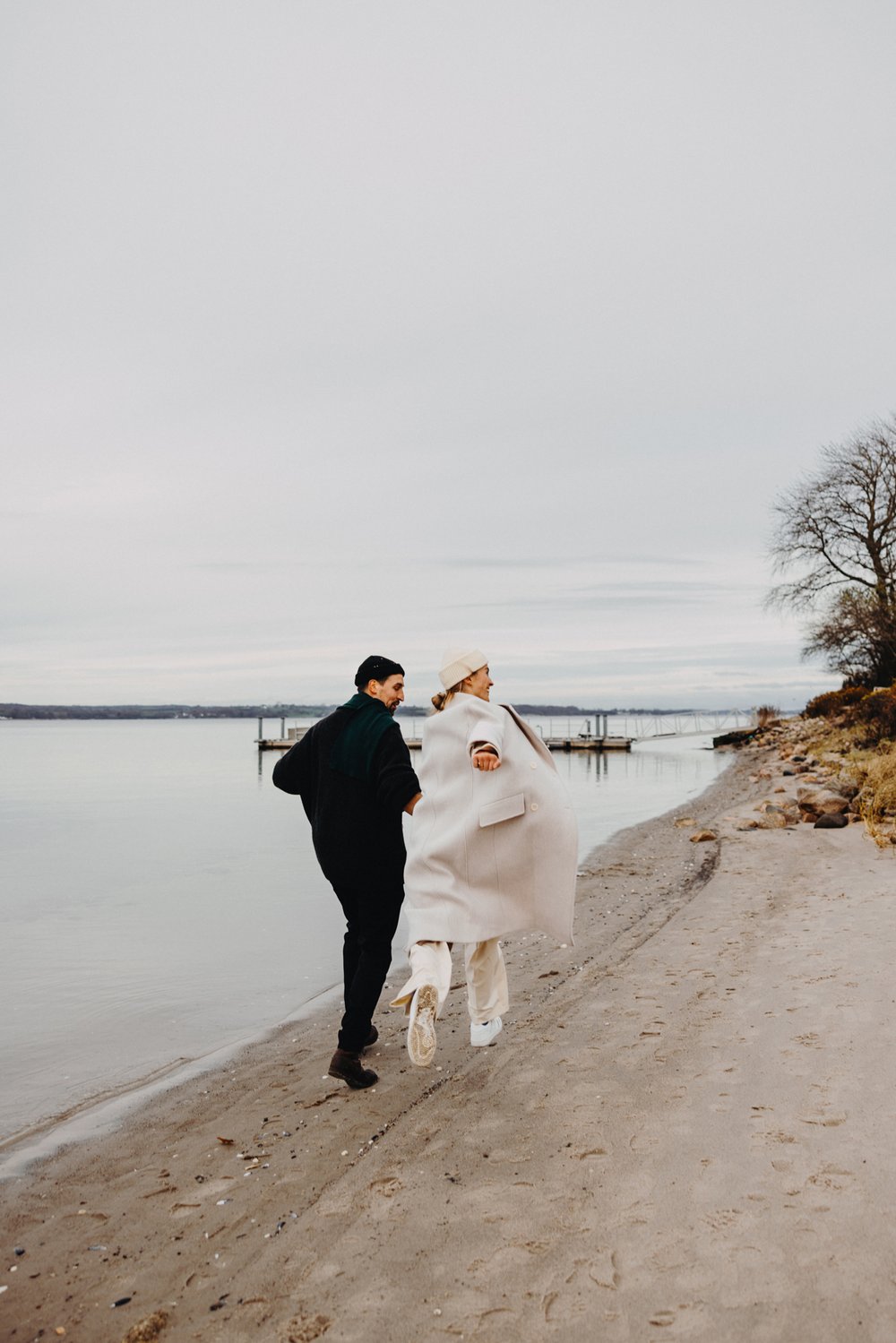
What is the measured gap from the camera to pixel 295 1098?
4406 mm

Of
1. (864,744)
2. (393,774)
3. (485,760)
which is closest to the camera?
(485,760)

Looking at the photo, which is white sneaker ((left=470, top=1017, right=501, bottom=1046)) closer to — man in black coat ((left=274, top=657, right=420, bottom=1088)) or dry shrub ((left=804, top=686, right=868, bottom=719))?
man in black coat ((left=274, top=657, right=420, bottom=1088))

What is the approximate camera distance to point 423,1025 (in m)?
3.87

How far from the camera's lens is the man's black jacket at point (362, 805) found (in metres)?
4.39

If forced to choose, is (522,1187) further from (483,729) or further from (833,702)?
(833,702)

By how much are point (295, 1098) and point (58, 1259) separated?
1448 mm

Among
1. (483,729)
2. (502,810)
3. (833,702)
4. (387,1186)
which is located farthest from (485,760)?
(833,702)

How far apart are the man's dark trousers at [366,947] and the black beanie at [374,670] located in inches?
39.5

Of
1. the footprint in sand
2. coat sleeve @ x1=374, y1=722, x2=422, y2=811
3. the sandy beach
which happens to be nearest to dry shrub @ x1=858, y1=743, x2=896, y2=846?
the sandy beach

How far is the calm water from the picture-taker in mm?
6035

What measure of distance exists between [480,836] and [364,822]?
570 mm

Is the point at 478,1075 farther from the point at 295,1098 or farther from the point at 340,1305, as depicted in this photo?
the point at 340,1305

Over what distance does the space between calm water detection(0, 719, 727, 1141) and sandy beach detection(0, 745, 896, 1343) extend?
1.17 meters

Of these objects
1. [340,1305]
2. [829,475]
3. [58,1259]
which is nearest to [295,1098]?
[58,1259]
